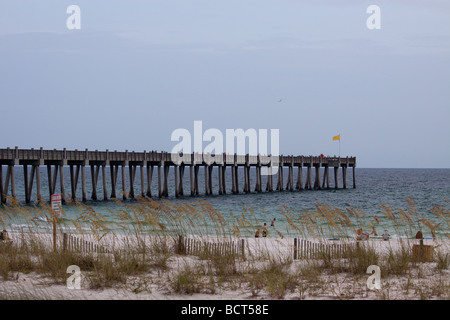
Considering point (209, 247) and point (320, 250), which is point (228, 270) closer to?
point (209, 247)

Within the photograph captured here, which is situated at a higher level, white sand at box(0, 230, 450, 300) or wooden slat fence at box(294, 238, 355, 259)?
wooden slat fence at box(294, 238, 355, 259)

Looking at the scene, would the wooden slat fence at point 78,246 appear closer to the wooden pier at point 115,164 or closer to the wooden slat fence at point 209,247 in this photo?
the wooden slat fence at point 209,247

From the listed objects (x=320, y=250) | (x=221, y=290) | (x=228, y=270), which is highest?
(x=320, y=250)

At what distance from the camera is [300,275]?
1148 cm

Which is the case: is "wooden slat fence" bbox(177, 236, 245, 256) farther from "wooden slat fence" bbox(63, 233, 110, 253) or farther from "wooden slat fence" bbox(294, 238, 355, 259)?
"wooden slat fence" bbox(63, 233, 110, 253)

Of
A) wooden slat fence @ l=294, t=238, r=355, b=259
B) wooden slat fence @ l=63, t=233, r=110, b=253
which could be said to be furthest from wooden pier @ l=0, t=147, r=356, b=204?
wooden slat fence @ l=294, t=238, r=355, b=259

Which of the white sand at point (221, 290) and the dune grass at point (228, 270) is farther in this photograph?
the dune grass at point (228, 270)

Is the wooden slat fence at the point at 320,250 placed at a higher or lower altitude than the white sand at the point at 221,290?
higher

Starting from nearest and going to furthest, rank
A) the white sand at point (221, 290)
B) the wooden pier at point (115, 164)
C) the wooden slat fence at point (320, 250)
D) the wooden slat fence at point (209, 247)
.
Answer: the white sand at point (221, 290)
the wooden slat fence at point (320, 250)
the wooden slat fence at point (209, 247)
the wooden pier at point (115, 164)

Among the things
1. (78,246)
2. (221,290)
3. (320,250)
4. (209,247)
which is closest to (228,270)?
(221,290)

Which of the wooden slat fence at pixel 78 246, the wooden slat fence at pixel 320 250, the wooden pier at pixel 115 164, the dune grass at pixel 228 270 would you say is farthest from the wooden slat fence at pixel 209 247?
the wooden pier at pixel 115 164

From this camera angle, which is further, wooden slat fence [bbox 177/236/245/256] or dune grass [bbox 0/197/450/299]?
wooden slat fence [bbox 177/236/245/256]
